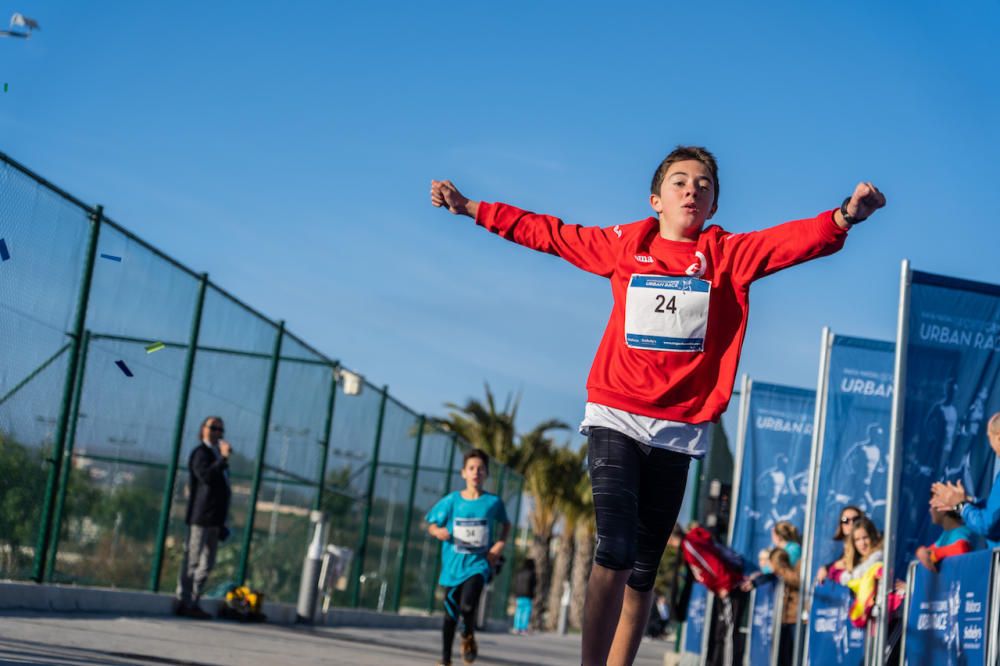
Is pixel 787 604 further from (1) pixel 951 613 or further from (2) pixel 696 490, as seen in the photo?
(2) pixel 696 490

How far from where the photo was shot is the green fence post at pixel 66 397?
10.4m

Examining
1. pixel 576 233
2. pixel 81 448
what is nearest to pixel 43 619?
pixel 81 448

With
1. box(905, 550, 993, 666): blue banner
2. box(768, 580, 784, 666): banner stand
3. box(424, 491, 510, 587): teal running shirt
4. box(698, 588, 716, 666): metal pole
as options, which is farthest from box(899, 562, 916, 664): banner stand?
box(698, 588, 716, 666): metal pole

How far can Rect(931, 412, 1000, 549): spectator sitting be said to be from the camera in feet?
24.3

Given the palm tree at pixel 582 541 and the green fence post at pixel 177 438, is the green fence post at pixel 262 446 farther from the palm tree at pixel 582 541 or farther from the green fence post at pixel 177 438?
the palm tree at pixel 582 541

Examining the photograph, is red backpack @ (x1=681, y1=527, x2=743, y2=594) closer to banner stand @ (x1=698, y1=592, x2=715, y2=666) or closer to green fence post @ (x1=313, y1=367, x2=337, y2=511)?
banner stand @ (x1=698, y1=592, x2=715, y2=666)

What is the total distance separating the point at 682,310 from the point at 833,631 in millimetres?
6837

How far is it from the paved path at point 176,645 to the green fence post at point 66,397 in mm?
536

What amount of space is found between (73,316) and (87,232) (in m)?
0.60

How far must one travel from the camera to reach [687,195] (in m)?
5.40

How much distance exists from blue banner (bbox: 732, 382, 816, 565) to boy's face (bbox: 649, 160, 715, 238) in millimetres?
11324

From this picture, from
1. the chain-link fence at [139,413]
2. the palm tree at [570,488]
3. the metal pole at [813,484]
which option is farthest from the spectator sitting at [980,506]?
the palm tree at [570,488]

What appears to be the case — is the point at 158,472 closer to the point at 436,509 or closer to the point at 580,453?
the point at 436,509

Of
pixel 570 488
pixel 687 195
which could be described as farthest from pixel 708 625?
pixel 570 488
